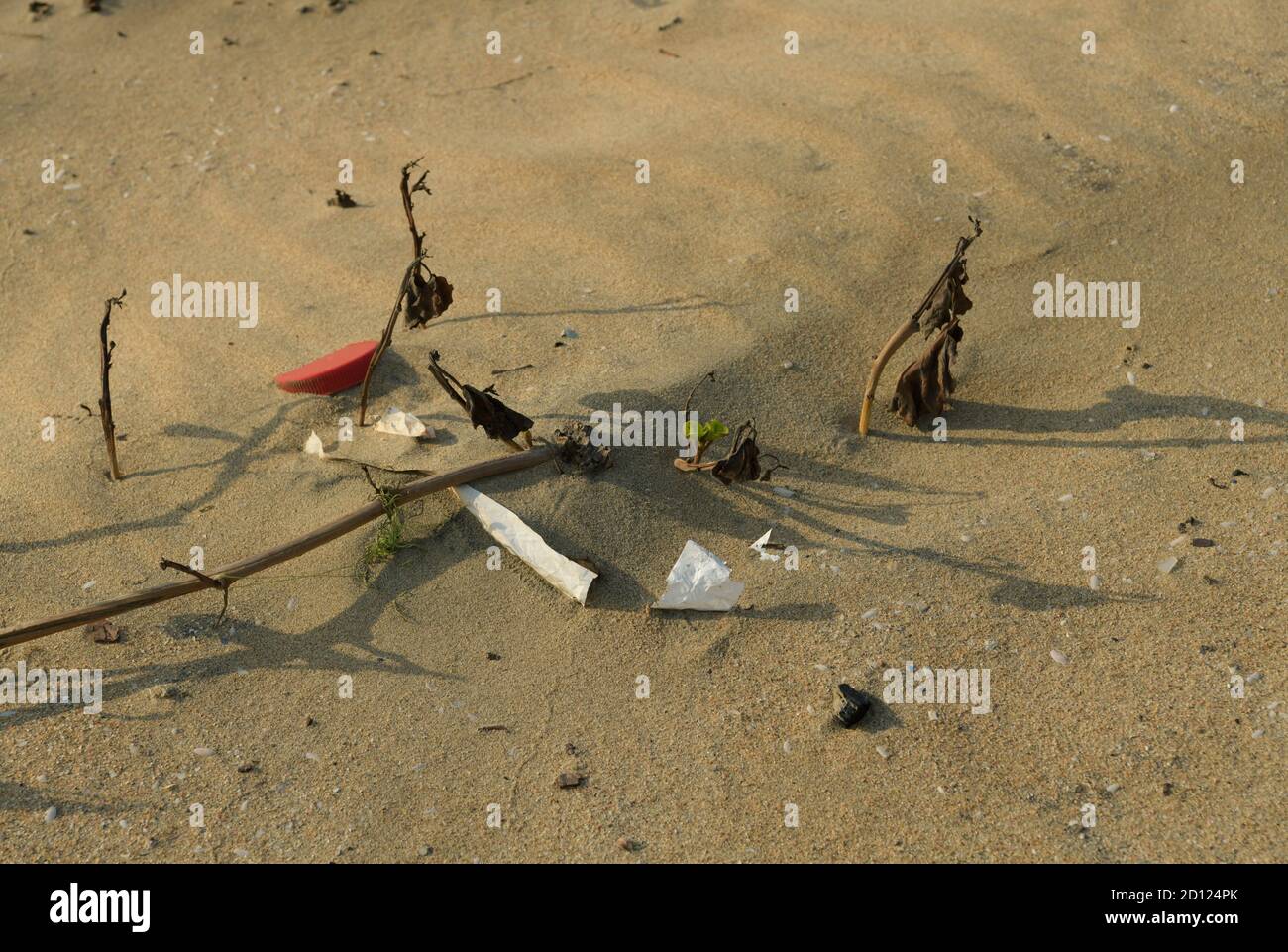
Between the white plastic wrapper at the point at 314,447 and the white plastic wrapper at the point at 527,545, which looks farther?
the white plastic wrapper at the point at 314,447

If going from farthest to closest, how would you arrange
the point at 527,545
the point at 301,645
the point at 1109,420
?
the point at 1109,420 → the point at 527,545 → the point at 301,645

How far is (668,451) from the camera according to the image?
2.72 m

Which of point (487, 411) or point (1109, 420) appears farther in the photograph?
point (1109, 420)

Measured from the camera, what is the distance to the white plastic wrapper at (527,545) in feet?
8.02

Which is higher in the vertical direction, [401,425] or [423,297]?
Result: [423,297]

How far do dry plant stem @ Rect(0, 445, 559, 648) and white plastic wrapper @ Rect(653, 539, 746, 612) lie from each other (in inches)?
17.6

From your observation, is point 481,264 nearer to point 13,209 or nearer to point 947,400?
point 947,400

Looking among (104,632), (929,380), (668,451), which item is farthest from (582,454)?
(104,632)

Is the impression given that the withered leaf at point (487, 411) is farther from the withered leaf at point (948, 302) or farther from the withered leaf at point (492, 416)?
the withered leaf at point (948, 302)

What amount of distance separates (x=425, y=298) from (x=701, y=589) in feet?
3.24

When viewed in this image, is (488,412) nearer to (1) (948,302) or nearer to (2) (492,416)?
(2) (492,416)

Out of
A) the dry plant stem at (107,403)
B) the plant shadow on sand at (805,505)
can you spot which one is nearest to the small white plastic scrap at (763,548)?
the plant shadow on sand at (805,505)

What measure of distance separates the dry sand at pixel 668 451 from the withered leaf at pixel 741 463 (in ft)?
0.43

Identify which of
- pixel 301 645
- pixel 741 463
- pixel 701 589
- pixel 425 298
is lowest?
pixel 301 645
